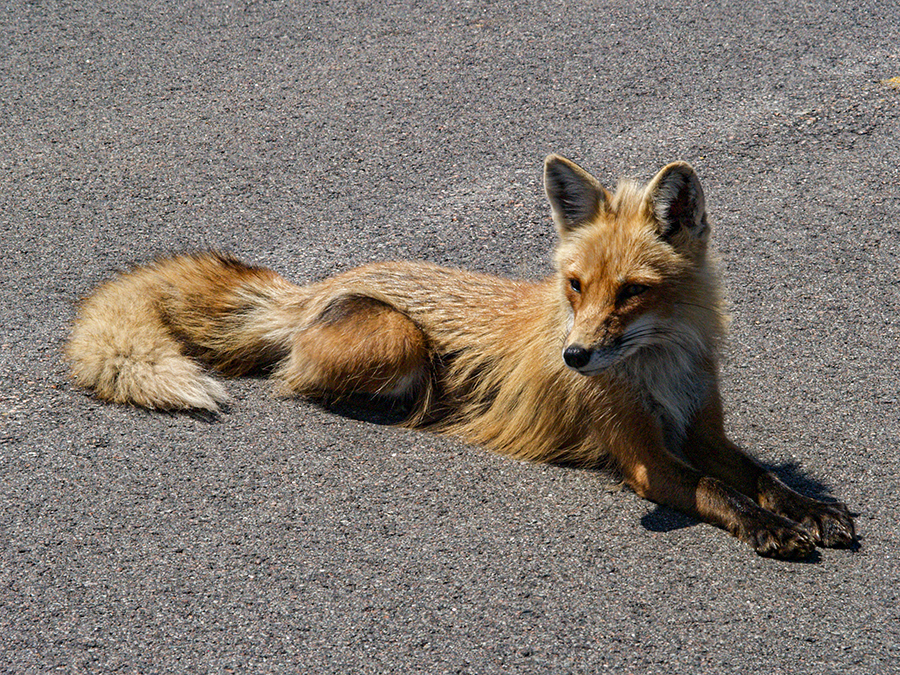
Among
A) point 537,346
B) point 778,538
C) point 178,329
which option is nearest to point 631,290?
point 537,346

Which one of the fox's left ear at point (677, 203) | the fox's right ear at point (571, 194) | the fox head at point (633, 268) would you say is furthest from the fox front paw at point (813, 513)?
the fox's right ear at point (571, 194)

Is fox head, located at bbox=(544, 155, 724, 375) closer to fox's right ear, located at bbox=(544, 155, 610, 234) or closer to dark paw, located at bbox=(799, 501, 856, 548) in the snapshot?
fox's right ear, located at bbox=(544, 155, 610, 234)

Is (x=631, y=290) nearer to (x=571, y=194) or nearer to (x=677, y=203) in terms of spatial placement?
(x=677, y=203)

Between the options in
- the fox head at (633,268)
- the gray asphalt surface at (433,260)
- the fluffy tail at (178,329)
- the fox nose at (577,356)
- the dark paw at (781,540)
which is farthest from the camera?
the fluffy tail at (178,329)

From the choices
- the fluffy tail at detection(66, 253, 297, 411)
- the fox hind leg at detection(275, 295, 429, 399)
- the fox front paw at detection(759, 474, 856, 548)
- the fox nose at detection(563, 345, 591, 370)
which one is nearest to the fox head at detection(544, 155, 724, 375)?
the fox nose at detection(563, 345, 591, 370)

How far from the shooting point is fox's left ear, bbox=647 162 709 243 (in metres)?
3.96

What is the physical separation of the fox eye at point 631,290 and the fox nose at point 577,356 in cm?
37

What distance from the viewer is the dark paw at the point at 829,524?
12.1ft

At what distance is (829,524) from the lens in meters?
3.74

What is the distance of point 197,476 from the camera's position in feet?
13.8

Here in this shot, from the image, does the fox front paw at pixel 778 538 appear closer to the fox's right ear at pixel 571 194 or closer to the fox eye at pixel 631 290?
the fox eye at pixel 631 290

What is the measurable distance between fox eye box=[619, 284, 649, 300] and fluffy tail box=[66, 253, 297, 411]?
216 cm

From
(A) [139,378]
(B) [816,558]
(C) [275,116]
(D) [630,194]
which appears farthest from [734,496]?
(C) [275,116]

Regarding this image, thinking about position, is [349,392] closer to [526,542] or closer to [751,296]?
[526,542]
